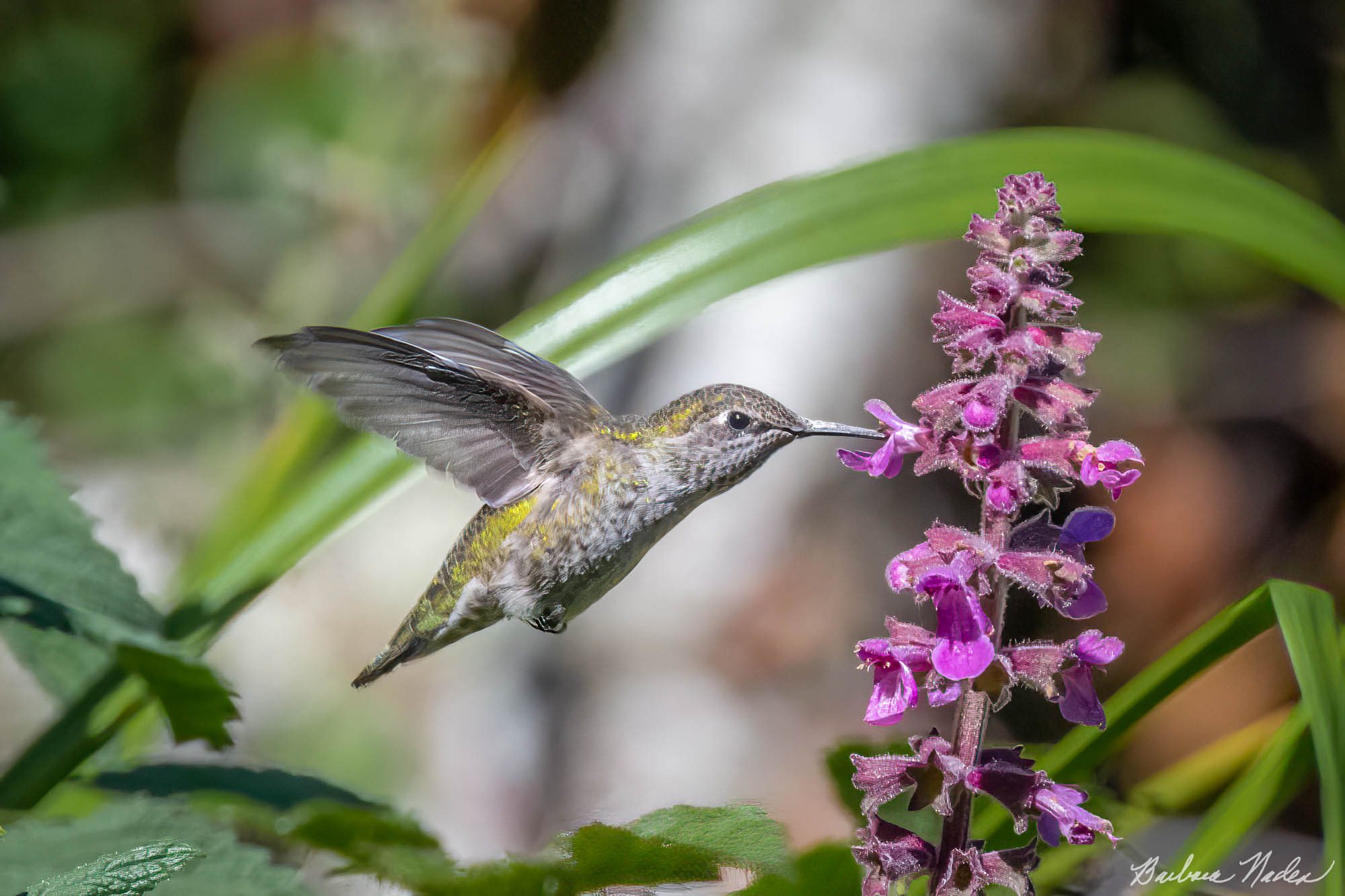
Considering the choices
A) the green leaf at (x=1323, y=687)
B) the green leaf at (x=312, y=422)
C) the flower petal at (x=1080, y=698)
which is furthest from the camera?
the green leaf at (x=312, y=422)

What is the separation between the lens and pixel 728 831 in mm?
890

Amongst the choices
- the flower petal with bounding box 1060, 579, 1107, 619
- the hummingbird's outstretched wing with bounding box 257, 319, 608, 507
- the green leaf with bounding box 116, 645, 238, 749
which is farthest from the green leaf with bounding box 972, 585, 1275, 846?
the green leaf with bounding box 116, 645, 238, 749

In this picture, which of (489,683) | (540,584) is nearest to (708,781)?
(489,683)

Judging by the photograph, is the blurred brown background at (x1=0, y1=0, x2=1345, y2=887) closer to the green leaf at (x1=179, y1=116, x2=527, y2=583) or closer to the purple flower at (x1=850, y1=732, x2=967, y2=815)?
the green leaf at (x1=179, y1=116, x2=527, y2=583)

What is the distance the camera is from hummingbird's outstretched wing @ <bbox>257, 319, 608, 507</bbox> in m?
1.08

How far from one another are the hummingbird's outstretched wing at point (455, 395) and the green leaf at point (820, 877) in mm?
577

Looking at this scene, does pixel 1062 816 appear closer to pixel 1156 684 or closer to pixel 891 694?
pixel 891 694

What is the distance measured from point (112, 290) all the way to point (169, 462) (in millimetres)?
624

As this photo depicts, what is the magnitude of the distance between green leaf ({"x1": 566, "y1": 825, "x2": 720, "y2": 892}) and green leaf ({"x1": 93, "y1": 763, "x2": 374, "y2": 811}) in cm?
44

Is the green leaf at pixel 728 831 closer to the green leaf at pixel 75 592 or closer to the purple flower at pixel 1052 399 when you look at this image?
the purple flower at pixel 1052 399

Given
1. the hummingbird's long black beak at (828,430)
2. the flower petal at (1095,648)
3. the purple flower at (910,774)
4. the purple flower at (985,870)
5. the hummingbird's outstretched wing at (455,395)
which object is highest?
the hummingbird's outstretched wing at (455,395)

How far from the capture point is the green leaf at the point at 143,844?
2.90 ft

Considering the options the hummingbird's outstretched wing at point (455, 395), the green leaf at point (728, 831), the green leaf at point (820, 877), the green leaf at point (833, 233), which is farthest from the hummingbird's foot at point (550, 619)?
the green leaf at point (820, 877)

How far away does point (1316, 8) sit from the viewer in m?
3.05
